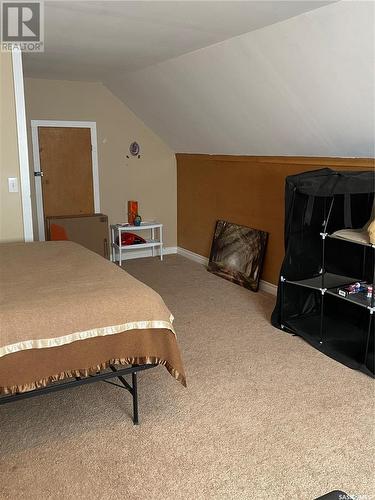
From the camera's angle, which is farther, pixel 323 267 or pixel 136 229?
pixel 136 229

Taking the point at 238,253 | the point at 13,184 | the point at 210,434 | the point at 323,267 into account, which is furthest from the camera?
the point at 238,253

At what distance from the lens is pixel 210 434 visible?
2455mm

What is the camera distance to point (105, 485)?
2.09m

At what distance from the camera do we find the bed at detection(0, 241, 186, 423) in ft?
6.84

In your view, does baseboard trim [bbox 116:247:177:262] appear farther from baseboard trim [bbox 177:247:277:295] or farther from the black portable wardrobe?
the black portable wardrobe

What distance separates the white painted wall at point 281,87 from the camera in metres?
2.78

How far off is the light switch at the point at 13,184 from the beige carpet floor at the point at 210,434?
165 centimetres

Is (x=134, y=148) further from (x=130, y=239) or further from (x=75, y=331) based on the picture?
(x=75, y=331)

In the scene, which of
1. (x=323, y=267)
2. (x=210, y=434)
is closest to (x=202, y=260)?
(x=323, y=267)

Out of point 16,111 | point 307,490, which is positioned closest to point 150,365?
point 307,490

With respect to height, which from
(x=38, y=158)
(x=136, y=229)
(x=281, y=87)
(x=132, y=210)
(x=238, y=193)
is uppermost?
(x=281, y=87)

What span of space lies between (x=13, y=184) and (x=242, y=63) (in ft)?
6.41

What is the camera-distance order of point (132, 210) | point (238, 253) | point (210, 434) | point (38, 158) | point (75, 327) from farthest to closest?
1. point (132, 210)
2. point (38, 158)
3. point (238, 253)
4. point (210, 434)
5. point (75, 327)

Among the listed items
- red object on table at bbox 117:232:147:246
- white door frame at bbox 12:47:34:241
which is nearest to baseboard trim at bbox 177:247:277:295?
red object on table at bbox 117:232:147:246
